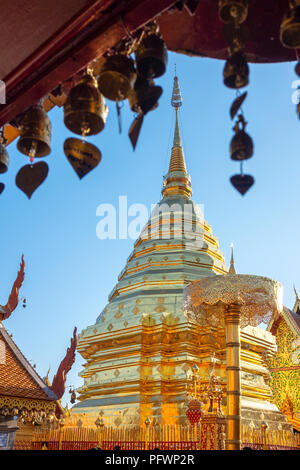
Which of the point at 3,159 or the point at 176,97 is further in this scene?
the point at 176,97

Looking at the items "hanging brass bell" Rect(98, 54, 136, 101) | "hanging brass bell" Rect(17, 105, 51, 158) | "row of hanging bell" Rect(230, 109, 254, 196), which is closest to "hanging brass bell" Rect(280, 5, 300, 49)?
"row of hanging bell" Rect(230, 109, 254, 196)

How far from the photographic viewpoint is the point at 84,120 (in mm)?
3250

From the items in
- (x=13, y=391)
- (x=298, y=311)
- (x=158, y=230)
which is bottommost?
(x=13, y=391)

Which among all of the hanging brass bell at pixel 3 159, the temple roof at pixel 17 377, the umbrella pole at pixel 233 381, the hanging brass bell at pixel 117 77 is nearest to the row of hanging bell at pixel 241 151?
the hanging brass bell at pixel 117 77

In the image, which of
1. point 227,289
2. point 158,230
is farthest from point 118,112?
point 158,230

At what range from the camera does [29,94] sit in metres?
3.51

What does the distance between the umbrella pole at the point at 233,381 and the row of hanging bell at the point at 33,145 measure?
19.3 feet

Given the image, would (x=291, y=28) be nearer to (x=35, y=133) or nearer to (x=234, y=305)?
(x=35, y=133)

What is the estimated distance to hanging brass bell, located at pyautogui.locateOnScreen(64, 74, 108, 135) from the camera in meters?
3.18

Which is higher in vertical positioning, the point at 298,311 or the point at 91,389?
the point at 298,311

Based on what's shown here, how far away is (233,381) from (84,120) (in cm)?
621

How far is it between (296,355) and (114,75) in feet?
53.5

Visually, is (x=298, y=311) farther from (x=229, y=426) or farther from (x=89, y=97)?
(x=89, y=97)

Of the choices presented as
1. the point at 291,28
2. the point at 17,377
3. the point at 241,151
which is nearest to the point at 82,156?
the point at 241,151
